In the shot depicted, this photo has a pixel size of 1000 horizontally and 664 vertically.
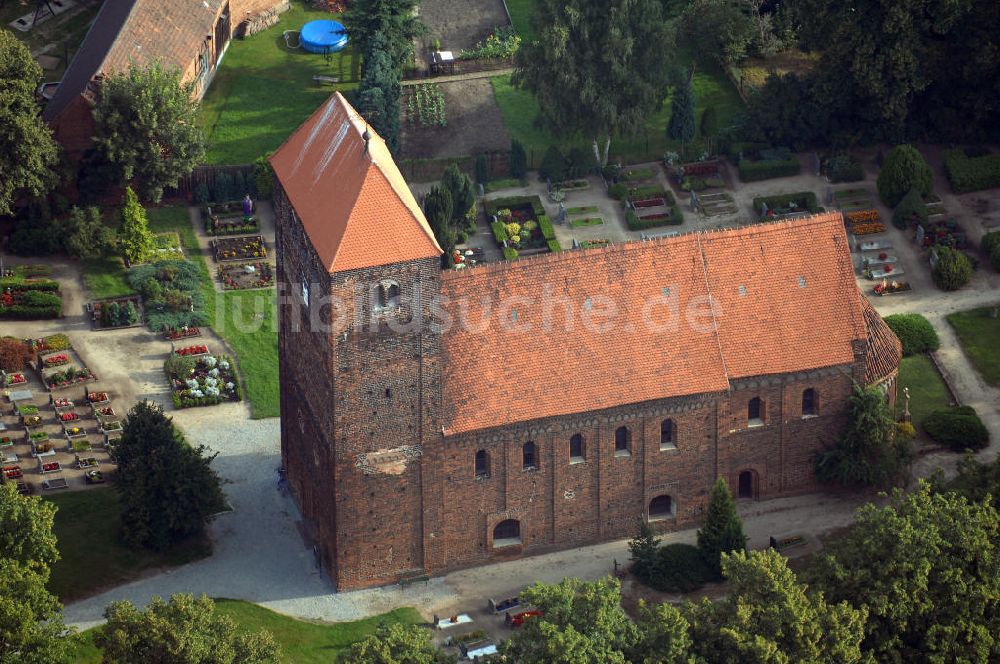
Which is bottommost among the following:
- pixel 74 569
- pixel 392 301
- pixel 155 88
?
pixel 74 569

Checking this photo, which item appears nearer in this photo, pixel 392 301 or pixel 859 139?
pixel 392 301

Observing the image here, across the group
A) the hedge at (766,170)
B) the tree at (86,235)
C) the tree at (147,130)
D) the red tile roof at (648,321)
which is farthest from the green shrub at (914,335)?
the tree at (86,235)

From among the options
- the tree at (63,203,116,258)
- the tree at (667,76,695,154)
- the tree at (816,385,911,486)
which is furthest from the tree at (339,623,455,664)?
the tree at (667,76,695,154)

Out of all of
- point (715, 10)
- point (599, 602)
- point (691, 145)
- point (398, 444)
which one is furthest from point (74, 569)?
point (715, 10)

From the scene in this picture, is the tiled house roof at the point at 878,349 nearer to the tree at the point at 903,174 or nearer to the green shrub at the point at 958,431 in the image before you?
the green shrub at the point at 958,431

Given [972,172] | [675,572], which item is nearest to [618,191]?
[972,172]

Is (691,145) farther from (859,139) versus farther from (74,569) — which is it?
(74,569)
